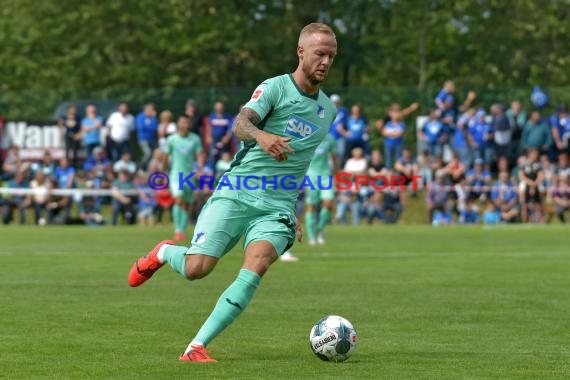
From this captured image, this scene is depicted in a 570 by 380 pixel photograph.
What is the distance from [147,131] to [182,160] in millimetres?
9918

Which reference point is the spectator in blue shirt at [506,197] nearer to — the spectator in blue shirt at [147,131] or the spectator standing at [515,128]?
the spectator standing at [515,128]

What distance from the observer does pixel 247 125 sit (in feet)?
30.7

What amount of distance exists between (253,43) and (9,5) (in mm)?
10415

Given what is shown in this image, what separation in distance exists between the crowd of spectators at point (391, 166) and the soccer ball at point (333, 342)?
78.9ft

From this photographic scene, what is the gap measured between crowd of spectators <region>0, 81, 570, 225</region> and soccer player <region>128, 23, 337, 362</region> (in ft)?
77.5

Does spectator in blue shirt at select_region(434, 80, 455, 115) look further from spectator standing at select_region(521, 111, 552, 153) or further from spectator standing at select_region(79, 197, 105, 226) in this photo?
spectator standing at select_region(79, 197, 105, 226)

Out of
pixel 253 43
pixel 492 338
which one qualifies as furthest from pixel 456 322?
pixel 253 43

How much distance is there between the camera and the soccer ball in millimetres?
9508

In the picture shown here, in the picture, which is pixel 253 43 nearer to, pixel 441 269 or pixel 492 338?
pixel 441 269

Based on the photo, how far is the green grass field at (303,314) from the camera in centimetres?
919

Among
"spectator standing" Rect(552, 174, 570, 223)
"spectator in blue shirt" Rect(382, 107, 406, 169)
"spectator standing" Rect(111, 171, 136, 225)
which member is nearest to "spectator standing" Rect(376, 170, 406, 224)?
"spectator in blue shirt" Rect(382, 107, 406, 169)

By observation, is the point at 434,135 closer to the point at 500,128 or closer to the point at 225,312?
the point at 500,128

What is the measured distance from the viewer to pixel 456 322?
39.7 feet

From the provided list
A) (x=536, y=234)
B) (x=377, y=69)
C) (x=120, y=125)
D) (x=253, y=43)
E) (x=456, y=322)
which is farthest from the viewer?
(x=377, y=69)
